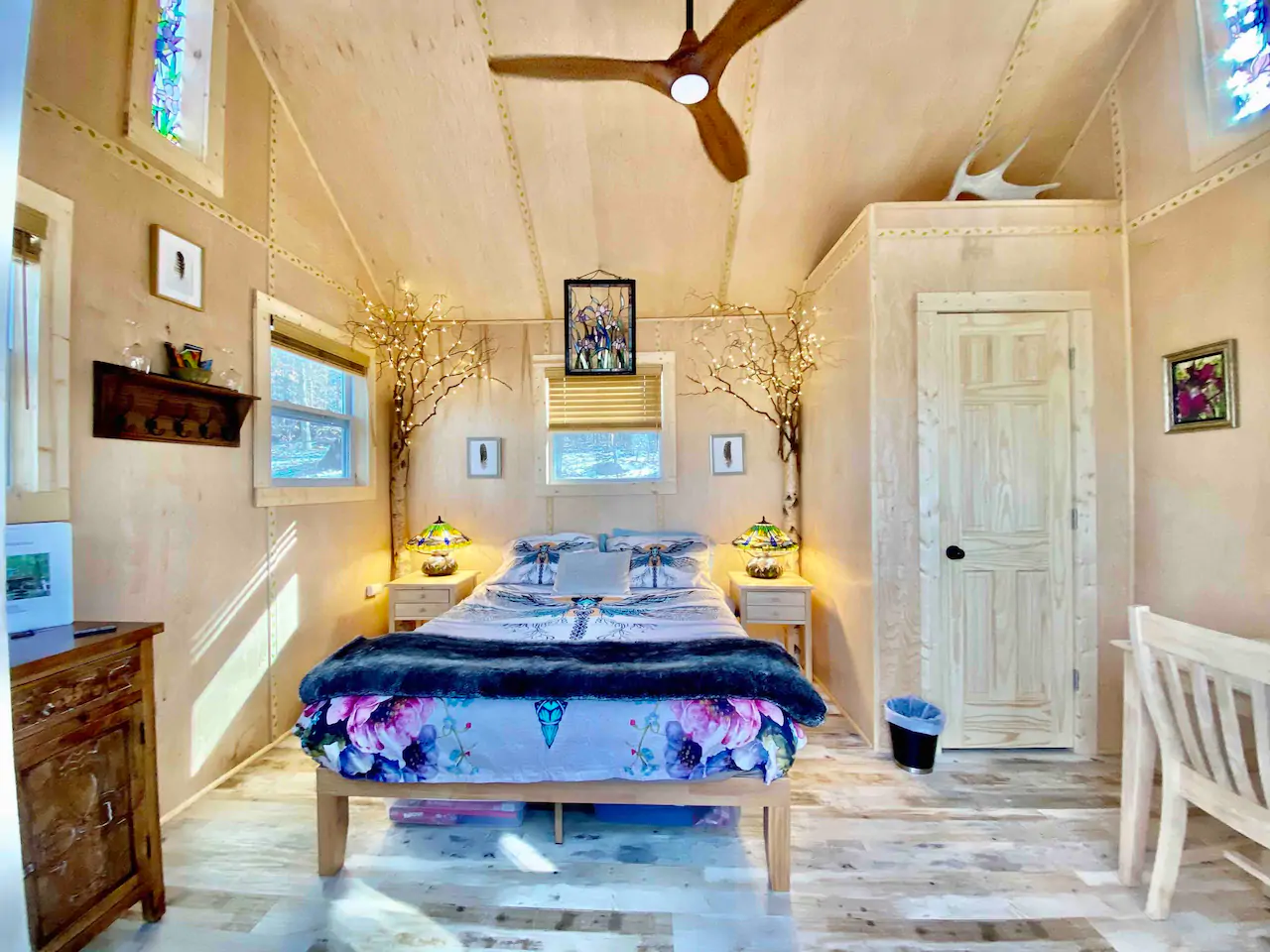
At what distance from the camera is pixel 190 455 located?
235 centimetres

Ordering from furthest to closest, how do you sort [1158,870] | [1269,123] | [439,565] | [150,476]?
[439,565]
[150,476]
[1269,123]
[1158,870]

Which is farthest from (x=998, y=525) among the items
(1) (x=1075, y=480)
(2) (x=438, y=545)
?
(2) (x=438, y=545)

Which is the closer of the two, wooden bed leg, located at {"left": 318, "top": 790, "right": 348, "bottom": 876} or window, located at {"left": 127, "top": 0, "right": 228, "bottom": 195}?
wooden bed leg, located at {"left": 318, "top": 790, "right": 348, "bottom": 876}

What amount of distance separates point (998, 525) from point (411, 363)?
147 inches

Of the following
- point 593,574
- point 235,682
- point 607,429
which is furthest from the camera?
point 607,429

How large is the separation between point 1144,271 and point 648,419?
9.04ft

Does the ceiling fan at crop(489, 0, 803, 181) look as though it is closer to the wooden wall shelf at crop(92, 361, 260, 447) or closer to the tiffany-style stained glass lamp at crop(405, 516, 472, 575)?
the wooden wall shelf at crop(92, 361, 260, 447)

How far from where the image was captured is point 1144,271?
2.53 m

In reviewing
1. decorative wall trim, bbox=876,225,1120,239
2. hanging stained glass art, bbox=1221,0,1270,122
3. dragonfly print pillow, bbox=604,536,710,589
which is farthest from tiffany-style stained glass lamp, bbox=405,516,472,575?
hanging stained glass art, bbox=1221,0,1270,122

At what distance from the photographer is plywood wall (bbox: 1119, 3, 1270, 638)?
2.09 meters

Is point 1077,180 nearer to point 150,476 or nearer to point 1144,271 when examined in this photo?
point 1144,271

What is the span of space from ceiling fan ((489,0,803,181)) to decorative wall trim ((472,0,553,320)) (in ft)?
2.30

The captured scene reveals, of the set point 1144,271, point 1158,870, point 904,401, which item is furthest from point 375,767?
point 1144,271

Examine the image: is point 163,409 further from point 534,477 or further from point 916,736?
point 916,736
